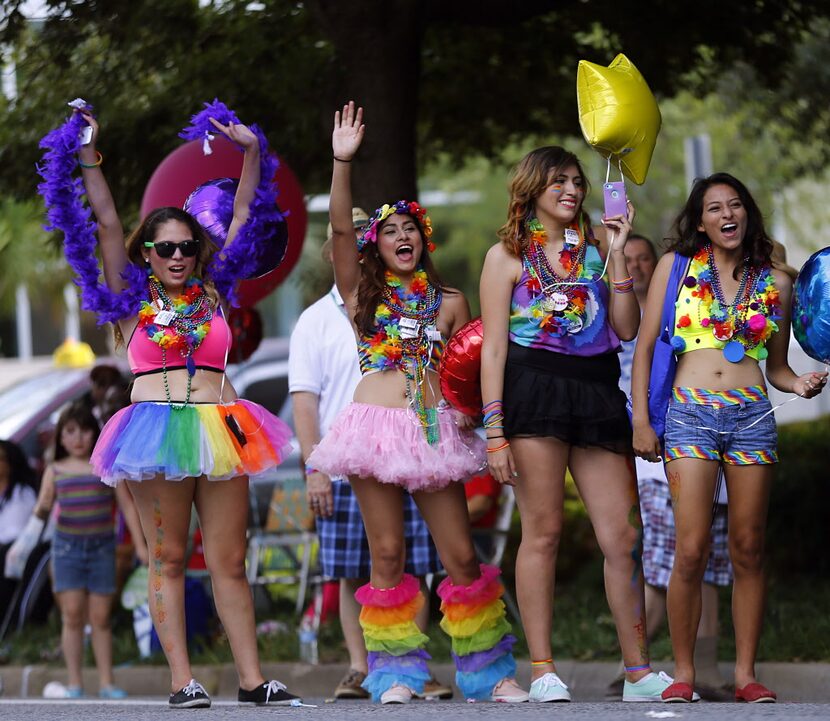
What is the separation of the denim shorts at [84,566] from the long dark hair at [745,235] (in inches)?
159

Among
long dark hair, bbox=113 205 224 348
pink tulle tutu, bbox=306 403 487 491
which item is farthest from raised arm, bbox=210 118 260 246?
pink tulle tutu, bbox=306 403 487 491

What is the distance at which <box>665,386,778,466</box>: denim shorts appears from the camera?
6.00 m

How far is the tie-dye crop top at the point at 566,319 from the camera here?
6.05 m

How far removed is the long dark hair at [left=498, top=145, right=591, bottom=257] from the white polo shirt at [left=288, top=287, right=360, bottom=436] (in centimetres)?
144

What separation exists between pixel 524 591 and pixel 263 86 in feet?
17.0

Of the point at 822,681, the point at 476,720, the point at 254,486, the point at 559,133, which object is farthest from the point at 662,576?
the point at 559,133

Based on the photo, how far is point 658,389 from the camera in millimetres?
6121

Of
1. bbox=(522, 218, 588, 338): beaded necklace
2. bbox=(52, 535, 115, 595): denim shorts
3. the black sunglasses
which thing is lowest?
bbox=(52, 535, 115, 595): denim shorts

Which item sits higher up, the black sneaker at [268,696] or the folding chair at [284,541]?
the folding chair at [284,541]

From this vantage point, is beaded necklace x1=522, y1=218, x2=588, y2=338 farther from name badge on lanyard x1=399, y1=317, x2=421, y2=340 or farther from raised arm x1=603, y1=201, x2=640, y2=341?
name badge on lanyard x1=399, y1=317, x2=421, y2=340

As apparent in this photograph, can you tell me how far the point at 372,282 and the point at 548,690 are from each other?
1793 mm

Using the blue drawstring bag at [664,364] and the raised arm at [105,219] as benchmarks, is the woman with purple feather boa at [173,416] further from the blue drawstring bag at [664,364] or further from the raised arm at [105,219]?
the blue drawstring bag at [664,364]

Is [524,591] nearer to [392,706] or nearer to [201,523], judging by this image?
[392,706]

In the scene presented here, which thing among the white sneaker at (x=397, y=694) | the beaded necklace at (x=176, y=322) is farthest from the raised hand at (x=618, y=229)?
the white sneaker at (x=397, y=694)
